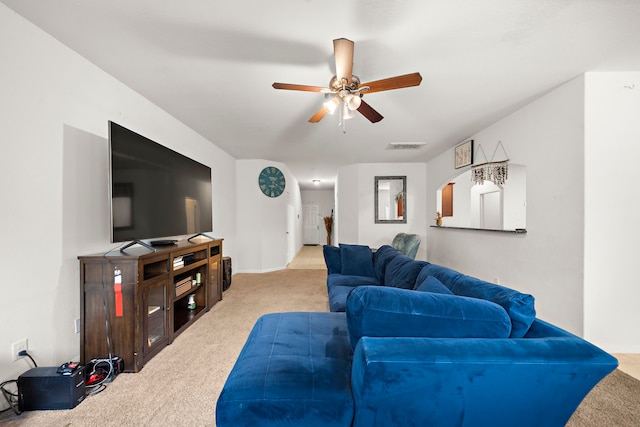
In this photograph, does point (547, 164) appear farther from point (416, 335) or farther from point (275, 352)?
point (275, 352)

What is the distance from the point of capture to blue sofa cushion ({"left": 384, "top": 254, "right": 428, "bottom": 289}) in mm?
2131

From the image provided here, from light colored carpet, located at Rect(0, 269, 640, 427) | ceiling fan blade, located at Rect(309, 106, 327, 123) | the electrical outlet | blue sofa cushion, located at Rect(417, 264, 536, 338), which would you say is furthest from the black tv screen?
blue sofa cushion, located at Rect(417, 264, 536, 338)

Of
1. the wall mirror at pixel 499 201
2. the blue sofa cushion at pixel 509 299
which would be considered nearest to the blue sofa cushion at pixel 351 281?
the blue sofa cushion at pixel 509 299

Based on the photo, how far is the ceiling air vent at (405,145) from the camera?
14.7 ft

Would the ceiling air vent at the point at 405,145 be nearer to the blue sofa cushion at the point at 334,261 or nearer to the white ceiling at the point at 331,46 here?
the white ceiling at the point at 331,46

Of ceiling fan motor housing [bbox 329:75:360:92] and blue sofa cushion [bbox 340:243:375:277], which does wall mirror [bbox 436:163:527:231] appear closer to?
blue sofa cushion [bbox 340:243:375:277]

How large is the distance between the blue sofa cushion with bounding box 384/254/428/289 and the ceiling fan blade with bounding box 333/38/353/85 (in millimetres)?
1515

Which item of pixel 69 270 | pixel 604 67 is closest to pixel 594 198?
pixel 604 67

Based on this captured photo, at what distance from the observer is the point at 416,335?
1069mm

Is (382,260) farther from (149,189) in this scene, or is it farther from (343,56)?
(149,189)

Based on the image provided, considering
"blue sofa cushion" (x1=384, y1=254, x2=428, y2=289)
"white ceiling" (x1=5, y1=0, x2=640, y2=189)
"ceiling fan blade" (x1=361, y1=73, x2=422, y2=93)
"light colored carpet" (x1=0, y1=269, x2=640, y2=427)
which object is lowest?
"light colored carpet" (x1=0, y1=269, x2=640, y2=427)

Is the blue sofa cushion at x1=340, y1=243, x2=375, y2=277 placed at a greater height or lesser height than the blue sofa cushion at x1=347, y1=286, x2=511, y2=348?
lesser

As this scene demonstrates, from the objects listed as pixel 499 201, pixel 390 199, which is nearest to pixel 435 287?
pixel 390 199

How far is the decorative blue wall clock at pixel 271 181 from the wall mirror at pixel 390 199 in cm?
212
